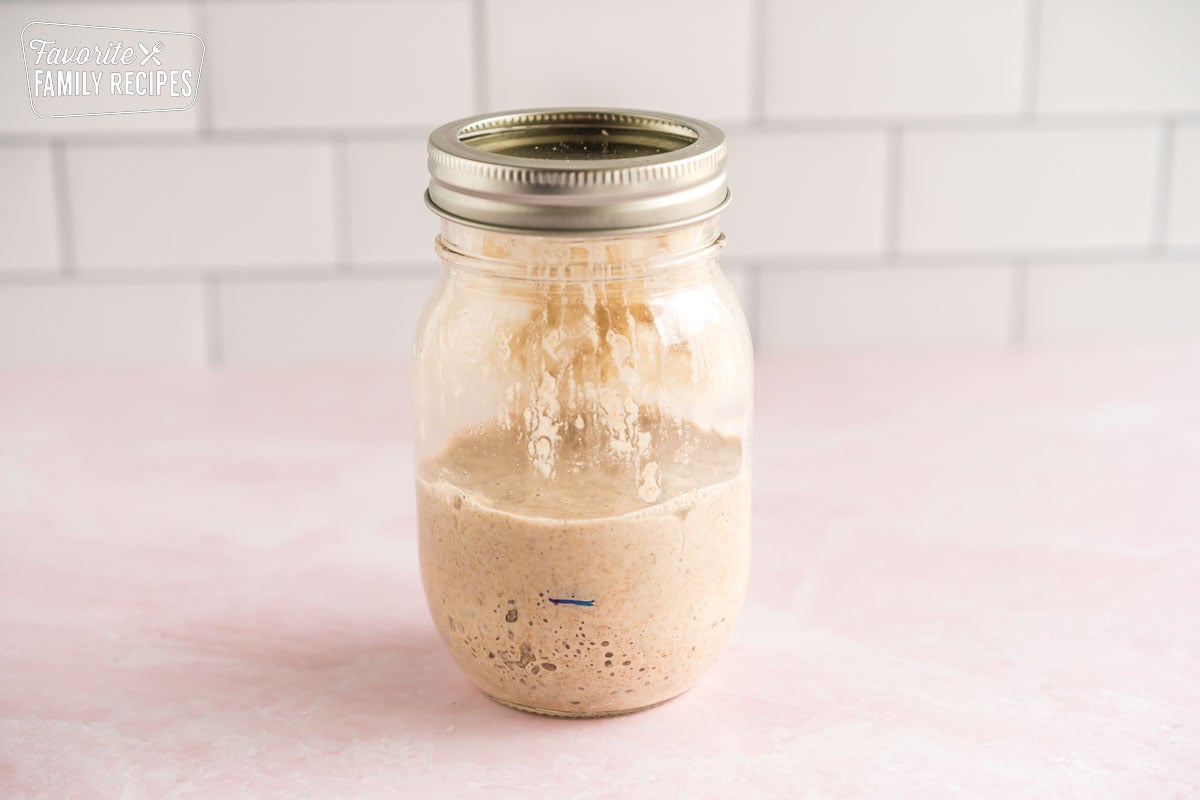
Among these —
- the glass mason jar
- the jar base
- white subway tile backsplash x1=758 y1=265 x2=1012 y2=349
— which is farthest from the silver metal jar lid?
white subway tile backsplash x1=758 y1=265 x2=1012 y2=349

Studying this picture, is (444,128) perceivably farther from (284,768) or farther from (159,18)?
(159,18)

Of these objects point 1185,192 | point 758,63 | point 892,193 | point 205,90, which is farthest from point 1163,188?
point 205,90

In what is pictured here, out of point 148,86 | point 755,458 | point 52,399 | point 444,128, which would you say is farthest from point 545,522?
point 52,399

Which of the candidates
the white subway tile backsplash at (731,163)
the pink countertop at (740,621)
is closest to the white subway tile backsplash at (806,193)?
the white subway tile backsplash at (731,163)

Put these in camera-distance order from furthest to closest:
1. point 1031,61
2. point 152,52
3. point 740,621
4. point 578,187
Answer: point 1031,61 → point 152,52 → point 740,621 → point 578,187

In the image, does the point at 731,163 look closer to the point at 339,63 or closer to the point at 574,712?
the point at 339,63

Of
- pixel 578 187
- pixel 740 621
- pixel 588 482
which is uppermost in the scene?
pixel 578 187

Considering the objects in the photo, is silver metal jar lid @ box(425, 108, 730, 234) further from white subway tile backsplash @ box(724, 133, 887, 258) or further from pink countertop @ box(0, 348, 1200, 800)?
white subway tile backsplash @ box(724, 133, 887, 258)

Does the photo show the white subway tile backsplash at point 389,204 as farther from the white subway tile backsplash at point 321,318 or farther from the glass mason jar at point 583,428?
the glass mason jar at point 583,428
